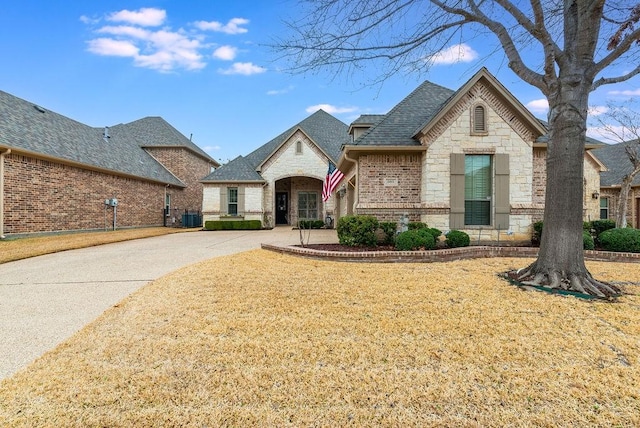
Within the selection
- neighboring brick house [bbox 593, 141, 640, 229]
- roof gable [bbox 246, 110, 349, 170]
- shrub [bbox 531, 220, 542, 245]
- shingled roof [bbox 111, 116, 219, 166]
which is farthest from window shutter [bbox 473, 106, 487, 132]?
shingled roof [bbox 111, 116, 219, 166]

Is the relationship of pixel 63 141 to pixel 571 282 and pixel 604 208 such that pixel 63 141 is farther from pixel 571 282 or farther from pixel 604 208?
pixel 604 208

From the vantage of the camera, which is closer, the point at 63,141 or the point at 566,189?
the point at 566,189

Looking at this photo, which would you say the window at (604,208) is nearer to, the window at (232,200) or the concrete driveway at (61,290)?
the concrete driveway at (61,290)

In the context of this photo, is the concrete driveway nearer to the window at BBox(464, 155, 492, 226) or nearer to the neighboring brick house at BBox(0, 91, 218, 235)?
the neighboring brick house at BBox(0, 91, 218, 235)

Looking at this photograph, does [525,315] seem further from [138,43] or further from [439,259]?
[138,43]

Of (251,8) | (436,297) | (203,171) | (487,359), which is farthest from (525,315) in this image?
(203,171)

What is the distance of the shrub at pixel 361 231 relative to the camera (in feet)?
28.4

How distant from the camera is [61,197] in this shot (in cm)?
1322

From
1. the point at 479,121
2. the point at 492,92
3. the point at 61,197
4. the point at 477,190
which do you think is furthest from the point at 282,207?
the point at 492,92

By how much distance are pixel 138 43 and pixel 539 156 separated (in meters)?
15.6

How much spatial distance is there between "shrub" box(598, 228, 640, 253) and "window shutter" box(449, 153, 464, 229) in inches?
142

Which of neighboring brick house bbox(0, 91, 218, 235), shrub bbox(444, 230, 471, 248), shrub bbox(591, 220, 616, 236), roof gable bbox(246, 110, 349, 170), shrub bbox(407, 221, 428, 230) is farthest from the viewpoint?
roof gable bbox(246, 110, 349, 170)

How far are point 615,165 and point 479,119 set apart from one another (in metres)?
16.9

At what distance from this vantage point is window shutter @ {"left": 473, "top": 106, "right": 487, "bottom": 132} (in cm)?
958
